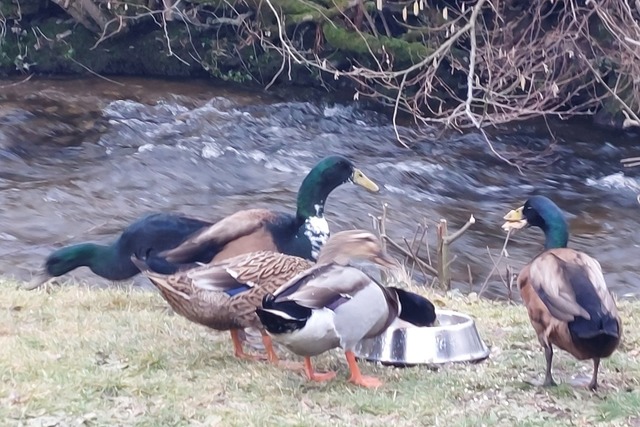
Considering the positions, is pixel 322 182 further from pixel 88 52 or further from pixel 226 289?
pixel 88 52

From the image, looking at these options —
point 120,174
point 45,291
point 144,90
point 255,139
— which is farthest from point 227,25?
point 45,291

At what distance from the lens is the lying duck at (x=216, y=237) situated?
226 inches

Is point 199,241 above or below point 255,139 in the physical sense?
above

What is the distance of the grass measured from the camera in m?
4.18

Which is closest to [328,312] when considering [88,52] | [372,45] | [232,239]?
[232,239]

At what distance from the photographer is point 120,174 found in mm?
12492

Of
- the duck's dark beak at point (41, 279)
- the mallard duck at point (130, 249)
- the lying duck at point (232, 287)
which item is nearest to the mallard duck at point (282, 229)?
the mallard duck at point (130, 249)

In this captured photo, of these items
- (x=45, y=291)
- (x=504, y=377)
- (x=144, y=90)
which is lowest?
(x=144, y=90)

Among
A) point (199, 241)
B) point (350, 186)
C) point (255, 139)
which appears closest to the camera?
point (199, 241)

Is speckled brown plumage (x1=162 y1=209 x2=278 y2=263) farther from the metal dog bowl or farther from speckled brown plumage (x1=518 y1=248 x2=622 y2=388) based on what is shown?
speckled brown plumage (x1=518 y1=248 x2=622 y2=388)

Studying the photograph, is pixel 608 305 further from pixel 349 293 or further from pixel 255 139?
pixel 255 139

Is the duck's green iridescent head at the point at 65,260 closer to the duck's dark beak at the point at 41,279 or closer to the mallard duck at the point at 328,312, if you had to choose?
the duck's dark beak at the point at 41,279

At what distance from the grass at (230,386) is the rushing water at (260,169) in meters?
3.36

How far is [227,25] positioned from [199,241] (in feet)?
42.6
